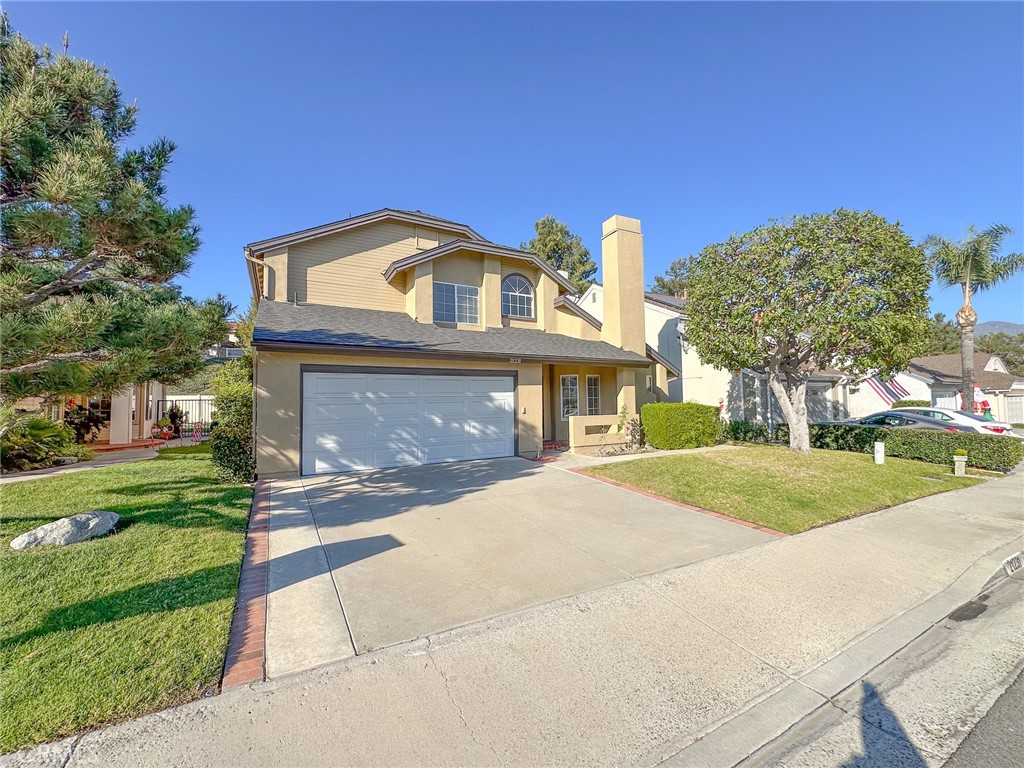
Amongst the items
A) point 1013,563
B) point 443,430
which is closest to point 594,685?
point 1013,563

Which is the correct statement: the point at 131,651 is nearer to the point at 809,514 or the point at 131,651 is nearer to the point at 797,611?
the point at 797,611

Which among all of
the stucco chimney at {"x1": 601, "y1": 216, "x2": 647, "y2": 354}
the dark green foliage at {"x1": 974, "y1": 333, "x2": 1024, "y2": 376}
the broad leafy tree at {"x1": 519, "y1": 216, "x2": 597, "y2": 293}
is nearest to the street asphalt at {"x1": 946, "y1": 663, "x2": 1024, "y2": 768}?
the stucco chimney at {"x1": 601, "y1": 216, "x2": 647, "y2": 354}

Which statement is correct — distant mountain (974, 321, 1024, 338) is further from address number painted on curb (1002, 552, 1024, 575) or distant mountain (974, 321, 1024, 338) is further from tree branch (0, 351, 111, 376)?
tree branch (0, 351, 111, 376)

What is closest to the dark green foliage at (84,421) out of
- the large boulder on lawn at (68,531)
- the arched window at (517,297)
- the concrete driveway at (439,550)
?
the concrete driveway at (439,550)

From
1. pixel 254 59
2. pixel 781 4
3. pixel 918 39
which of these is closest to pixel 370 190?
pixel 254 59

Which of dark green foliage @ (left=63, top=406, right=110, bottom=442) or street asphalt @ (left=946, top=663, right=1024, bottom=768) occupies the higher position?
dark green foliage @ (left=63, top=406, right=110, bottom=442)

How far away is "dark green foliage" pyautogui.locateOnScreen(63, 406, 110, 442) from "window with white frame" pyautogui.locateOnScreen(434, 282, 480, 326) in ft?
42.1

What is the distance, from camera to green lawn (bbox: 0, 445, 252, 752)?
8.72 feet

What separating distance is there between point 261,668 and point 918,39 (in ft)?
53.2

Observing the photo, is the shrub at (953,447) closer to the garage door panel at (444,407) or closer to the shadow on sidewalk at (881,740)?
the garage door panel at (444,407)

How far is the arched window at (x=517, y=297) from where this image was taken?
1503 centimetres

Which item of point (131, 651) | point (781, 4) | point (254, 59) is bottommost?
point (131, 651)

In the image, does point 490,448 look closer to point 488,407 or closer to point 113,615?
point 488,407

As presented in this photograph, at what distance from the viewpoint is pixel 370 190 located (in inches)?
635
